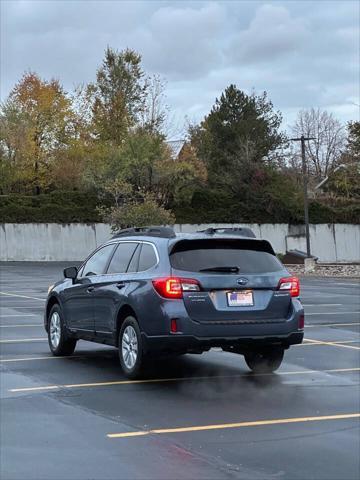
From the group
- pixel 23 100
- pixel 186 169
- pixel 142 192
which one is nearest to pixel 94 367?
pixel 142 192

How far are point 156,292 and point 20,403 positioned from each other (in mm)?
1929

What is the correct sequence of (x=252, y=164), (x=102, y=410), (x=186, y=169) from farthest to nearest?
(x=252, y=164) < (x=186, y=169) < (x=102, y=410)

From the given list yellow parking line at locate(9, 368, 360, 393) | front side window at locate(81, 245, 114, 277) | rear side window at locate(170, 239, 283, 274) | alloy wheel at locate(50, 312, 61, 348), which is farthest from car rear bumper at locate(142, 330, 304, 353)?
alloy wheel at locate(50, 312, 61, 348)

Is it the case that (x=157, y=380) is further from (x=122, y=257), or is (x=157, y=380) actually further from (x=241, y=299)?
(x=122, y=257)

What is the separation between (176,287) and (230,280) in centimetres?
64

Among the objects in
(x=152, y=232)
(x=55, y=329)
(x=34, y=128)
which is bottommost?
(x=55, y=329)

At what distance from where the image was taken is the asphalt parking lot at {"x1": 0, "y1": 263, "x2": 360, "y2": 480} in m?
5.76

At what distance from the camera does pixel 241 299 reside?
862 centimetres

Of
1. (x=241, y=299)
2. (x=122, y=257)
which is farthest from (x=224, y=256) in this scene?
(x=122, y=257)

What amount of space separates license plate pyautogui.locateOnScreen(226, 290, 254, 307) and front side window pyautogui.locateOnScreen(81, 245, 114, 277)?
2.23 metres

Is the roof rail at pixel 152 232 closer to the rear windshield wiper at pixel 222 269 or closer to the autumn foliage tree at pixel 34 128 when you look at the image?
the rear windshield wiper at pixel 222 269

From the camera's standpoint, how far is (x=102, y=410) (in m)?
7.53

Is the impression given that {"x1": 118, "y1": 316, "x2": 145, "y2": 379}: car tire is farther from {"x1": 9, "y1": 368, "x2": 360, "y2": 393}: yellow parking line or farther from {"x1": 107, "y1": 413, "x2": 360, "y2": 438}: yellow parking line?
{"x1": 107, "y1": 413, "x2": 360, "y2": 438}: yellow parking line

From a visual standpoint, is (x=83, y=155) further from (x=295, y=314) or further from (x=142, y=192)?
(x=295, y=314)
